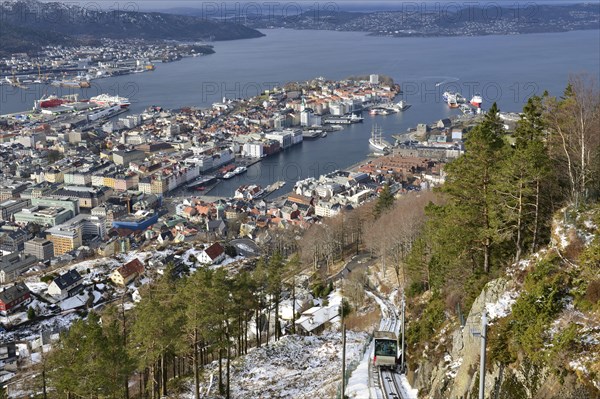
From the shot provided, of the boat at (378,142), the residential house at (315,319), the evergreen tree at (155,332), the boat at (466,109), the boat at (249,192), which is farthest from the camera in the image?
the boat at (466,109)

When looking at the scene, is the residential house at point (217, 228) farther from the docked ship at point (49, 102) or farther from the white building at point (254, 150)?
the docked ship at point (49, 102)

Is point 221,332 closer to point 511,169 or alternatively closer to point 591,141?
point 511,169

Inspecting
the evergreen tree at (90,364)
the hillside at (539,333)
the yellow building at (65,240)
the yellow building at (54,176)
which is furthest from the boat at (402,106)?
the evergreen tree at (90,364)

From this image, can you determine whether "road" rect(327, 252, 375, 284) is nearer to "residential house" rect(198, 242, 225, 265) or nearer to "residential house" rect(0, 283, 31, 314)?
"residential house" rect(198, 242, 225, 265)

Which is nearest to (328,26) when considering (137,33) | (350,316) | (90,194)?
(137,33)

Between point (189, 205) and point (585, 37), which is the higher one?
point (585, 37)

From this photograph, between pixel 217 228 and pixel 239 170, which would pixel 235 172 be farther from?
pixel 217 228

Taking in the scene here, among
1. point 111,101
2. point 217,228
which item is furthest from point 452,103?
point 217,228
